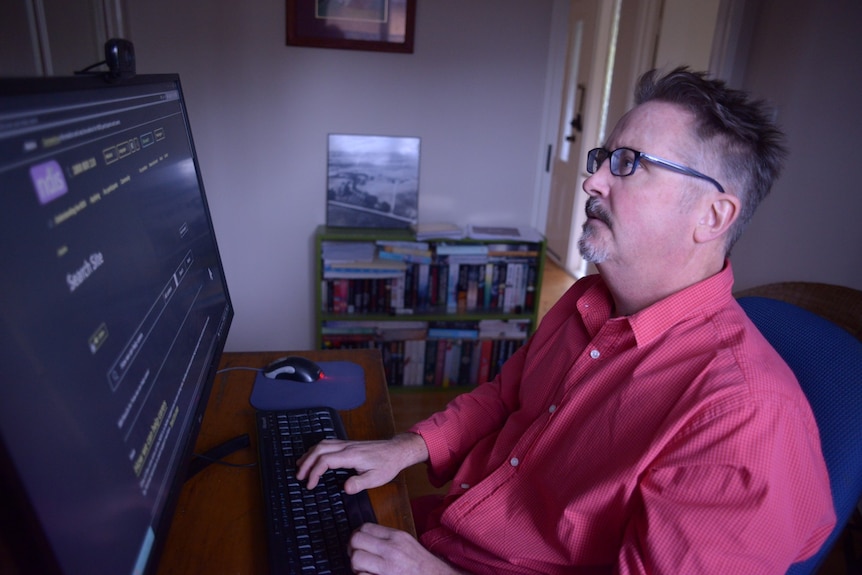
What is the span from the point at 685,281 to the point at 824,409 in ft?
0.97

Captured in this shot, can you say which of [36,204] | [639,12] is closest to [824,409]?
[36,204]

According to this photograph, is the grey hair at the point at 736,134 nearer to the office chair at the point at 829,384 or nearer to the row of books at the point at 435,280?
the office chair at the point at 829,384

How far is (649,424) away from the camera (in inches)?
34.8

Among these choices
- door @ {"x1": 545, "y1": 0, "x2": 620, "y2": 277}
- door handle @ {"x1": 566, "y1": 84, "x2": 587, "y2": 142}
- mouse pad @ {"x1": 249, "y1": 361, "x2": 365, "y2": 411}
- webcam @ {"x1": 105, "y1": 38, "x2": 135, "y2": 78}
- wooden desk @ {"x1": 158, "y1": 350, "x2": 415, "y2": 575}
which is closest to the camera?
webcam @ {"x1": 105, "y1": 38, "x2": 135, "y2": 78}

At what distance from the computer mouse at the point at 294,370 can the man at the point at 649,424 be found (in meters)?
0.27

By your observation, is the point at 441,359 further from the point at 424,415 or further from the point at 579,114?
the point at 579,114

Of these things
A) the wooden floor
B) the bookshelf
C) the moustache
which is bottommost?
the wooden floor

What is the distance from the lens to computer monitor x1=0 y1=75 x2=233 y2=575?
1.41ft

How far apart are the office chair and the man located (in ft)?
0.11

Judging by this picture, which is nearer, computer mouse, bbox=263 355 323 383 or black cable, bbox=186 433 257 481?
black cable, bbox=186 433 257 481

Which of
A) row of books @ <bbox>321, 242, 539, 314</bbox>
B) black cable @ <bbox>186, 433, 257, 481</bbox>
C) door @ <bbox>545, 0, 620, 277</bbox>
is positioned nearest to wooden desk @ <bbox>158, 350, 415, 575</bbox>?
black cable @ <bbox>186, 433, 257, 481</bbox>

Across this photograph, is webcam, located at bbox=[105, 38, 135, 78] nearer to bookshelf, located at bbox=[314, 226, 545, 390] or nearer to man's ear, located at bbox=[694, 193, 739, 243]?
man's ear, located at bbox=[694, 193, 739, 243]

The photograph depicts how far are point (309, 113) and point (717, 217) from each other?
2.09 metres

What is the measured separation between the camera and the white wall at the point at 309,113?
252 centimetres
